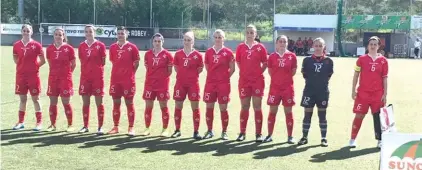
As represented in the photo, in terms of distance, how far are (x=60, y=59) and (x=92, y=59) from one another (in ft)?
1.75

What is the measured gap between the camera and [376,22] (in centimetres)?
4434

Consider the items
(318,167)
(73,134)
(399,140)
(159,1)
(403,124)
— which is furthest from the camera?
(159,1)

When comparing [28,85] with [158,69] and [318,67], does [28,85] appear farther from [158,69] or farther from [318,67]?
[318,67]

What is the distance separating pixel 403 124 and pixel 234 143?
4.07 m

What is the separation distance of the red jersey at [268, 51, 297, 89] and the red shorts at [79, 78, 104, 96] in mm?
2871

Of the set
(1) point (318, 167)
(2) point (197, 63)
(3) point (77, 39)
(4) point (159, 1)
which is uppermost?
(4) point (159, 1)

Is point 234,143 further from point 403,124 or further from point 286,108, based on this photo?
point 403,124

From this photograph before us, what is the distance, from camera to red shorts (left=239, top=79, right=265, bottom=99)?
27.7 ft

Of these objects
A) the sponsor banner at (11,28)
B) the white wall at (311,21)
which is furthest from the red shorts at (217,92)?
the sponsor banner at (11,28)

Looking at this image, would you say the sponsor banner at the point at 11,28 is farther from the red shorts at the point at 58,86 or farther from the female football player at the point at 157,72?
the female football player at the point at 157,72

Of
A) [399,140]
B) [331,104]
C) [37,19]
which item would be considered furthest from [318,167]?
[37,19]

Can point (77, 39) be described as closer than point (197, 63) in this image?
No

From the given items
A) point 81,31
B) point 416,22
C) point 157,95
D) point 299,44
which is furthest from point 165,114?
point 416,22

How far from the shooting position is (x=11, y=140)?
27.1 feet
